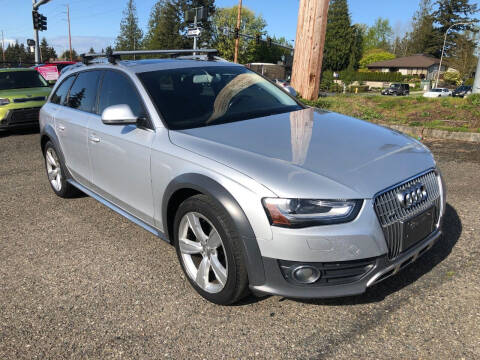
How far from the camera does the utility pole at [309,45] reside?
28.2ft

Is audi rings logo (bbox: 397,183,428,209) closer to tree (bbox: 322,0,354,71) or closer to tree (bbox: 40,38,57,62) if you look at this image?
tree (bbox: 322,0,354,71)

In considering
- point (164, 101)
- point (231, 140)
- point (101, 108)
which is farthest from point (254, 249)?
point (101, 108)

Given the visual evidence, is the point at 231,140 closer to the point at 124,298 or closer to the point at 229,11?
the point at 124,298

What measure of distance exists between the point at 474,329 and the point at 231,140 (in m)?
1.92

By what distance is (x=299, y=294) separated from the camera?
2373 millimetres

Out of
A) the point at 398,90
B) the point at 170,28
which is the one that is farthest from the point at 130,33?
the point at 398,90

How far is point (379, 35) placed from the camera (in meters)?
124

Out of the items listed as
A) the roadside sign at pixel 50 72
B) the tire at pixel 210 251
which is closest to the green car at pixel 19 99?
the roadside sign at pixel 50 72

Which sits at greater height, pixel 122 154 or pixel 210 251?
pixel 122 154

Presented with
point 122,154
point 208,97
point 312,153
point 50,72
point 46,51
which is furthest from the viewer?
point 46,51

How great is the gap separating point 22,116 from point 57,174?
5372mm

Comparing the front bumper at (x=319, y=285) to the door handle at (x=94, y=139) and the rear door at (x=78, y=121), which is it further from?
the rear door at (x=78, y=121)

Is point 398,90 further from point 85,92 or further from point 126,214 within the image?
point 126,214

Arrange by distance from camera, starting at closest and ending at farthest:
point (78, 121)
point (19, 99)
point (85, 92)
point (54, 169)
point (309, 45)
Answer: point (78, 121) → point (85, 92) → point (54, 169) → point (309, 45) → point (19, 99)
